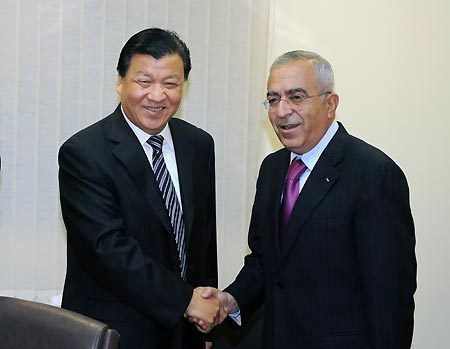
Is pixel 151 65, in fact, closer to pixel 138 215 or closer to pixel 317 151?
pixel 138 215

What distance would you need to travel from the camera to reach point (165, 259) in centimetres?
250

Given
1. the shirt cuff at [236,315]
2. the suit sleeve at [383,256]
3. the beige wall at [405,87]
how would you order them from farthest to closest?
the beige wall at [405,87] < the shirt cuff at [236,315] < the suit sleeve at [383,256]

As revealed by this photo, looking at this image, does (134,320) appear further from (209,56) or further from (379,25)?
(379,25)

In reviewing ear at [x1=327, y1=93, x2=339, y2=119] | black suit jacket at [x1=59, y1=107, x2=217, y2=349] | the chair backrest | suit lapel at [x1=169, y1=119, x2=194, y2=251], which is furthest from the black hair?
the chair backrest

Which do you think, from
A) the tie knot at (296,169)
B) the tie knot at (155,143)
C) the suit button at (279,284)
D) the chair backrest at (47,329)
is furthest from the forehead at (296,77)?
the chair backrest at (47,329)

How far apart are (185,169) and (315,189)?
20.9 inches

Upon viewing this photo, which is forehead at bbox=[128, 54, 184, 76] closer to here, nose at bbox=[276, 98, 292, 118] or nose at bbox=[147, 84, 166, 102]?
nose at bbox=[147, 84, 166, 102]

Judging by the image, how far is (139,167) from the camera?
248 cm

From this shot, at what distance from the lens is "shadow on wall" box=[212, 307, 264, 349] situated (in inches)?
104

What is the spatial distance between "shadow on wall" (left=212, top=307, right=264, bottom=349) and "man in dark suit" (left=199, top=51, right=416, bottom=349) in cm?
16

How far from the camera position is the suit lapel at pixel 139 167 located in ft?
8.09

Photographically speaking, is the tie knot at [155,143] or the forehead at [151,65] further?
the tie knot at [155,143]

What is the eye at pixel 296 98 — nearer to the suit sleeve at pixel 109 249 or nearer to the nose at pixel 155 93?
the nose at pixel 155 93

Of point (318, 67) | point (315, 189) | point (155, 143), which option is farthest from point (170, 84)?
point (315, 189)
